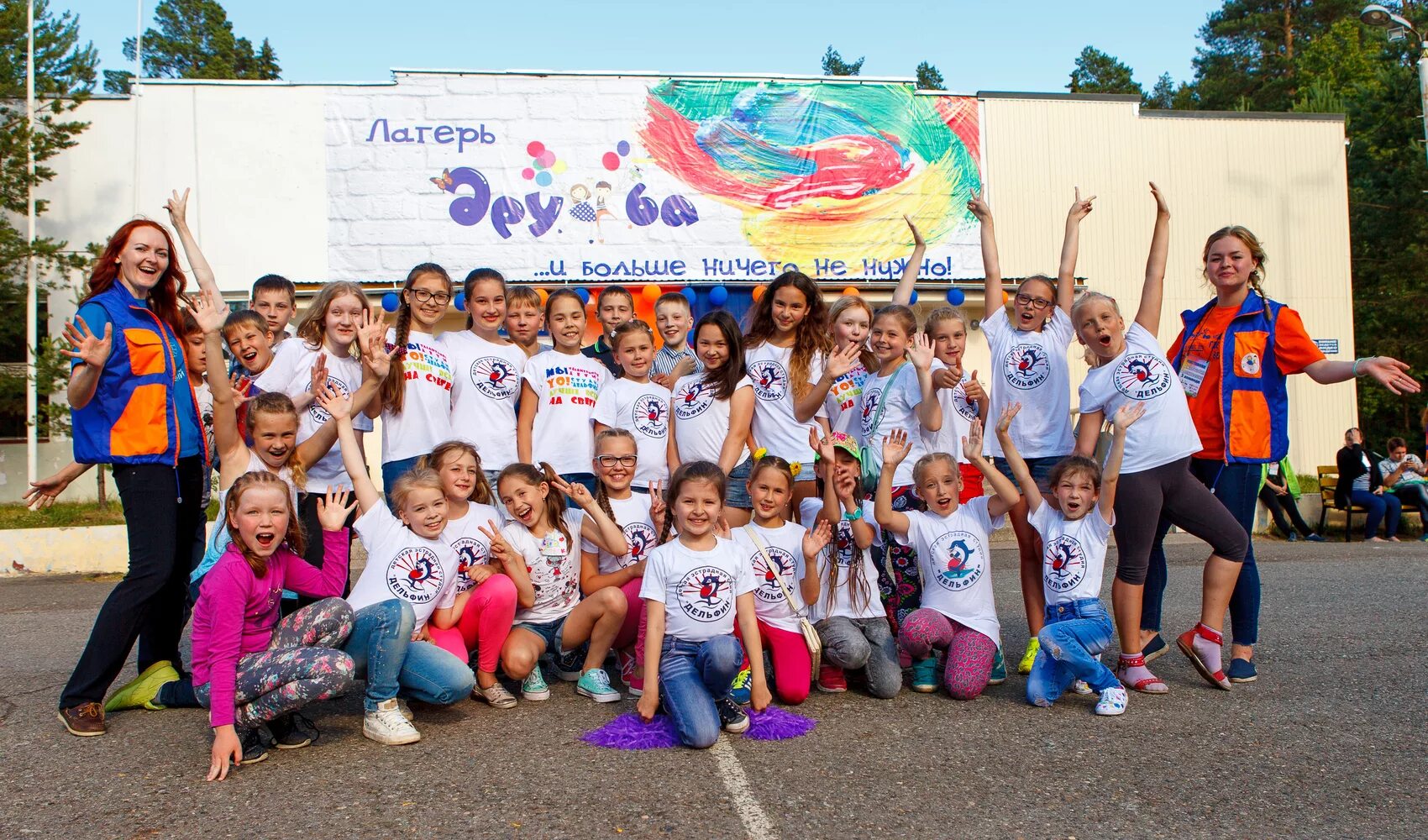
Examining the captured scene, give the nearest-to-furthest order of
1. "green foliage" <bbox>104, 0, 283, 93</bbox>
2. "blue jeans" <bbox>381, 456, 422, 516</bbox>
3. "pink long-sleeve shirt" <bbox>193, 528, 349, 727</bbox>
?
"pink long-sleeve shirt" <bbox>193, 528, 349, 727</bbox>, "blue jeans" <bbox>381, 456, 422, 516</bbox>, "green foliage" <bbox>104, 0, 283, 93</bbox>

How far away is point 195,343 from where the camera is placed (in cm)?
517

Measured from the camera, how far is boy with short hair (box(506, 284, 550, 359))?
5.86 meters

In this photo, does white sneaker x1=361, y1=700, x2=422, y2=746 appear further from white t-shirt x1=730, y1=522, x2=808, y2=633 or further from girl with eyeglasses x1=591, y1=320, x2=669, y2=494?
girl with eyeglasses x1=591, y1=320, x2=669, y2=494

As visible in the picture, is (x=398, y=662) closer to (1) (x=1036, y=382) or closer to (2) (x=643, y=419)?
(2) (x=643, y=419)

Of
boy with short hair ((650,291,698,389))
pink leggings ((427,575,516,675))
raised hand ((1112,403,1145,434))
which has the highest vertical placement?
boy with short hair ((650,291,698,389))

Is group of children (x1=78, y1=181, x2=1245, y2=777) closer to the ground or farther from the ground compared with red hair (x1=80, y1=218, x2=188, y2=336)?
closer to the ground

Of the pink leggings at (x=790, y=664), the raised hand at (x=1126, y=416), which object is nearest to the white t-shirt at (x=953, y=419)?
the raised hand at (x=1126, y=416)

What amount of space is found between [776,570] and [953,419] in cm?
148

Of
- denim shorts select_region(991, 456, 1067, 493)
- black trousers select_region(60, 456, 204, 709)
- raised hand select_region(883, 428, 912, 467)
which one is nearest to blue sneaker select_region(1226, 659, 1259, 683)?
denim shorts select_region(991, 456, 1067, 493)

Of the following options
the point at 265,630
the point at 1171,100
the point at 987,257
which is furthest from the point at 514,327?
the point at 1171,100

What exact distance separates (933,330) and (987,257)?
0.66m

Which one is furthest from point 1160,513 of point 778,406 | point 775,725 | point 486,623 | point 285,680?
point 285,680

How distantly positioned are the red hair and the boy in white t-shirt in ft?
12.8

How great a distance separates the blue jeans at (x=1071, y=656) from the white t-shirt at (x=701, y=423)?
1794mm
